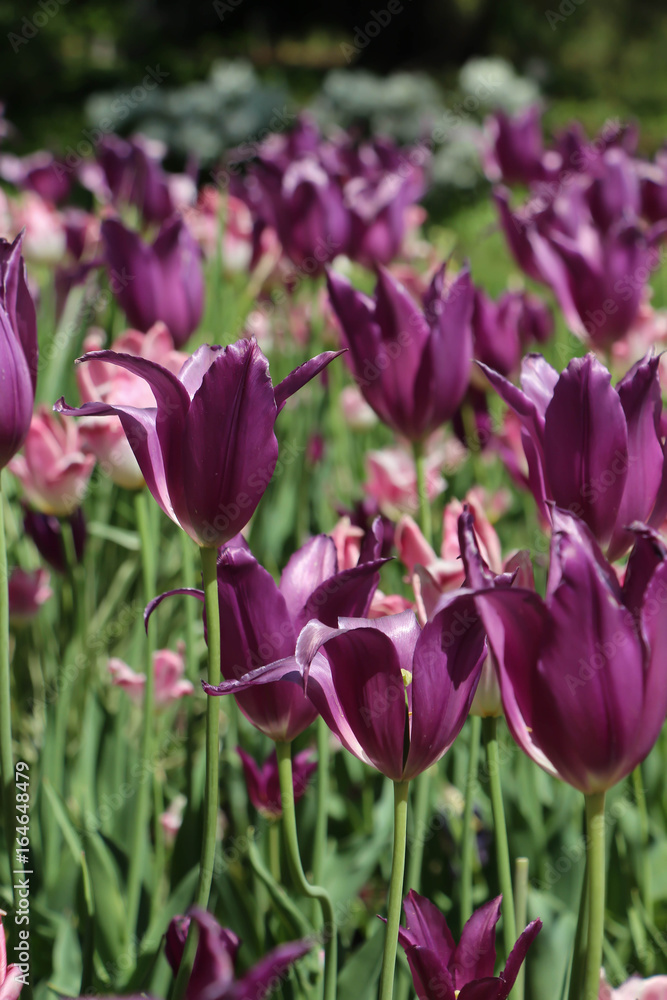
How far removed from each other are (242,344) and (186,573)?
54 cm

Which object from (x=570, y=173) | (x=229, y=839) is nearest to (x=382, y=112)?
(x=570, y=173)

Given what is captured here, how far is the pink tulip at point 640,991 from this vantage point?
2.25 ft

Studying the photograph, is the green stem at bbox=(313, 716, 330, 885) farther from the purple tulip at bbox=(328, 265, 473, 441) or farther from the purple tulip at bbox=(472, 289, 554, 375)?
the purple tulip at bbox=(472, 289, 554, 375)

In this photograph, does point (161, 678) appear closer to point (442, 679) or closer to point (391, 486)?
point (391, 486)

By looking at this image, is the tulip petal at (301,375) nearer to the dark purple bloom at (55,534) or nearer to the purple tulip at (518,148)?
the dark purple bloom at (55,534)

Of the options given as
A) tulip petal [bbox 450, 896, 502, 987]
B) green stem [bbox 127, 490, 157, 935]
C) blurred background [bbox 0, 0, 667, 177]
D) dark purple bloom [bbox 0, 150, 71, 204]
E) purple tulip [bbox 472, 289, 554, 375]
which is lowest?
green stem [bbox 127, 490, 157, 935]

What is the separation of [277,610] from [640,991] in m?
0.37

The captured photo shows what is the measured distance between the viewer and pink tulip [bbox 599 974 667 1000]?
69 cm

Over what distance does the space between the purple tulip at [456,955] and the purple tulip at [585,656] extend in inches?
4.8

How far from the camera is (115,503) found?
198cm

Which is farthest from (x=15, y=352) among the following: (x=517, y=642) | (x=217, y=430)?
(x=517, y=642)

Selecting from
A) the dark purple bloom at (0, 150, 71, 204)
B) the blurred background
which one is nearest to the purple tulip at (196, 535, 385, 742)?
the dark purple bloom at (0, 150, 71, 204)

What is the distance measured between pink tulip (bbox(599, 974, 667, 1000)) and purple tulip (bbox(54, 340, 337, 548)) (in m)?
0.42

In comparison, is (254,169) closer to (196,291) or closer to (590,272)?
(196,291)
